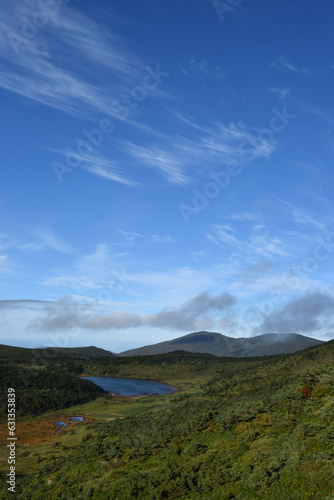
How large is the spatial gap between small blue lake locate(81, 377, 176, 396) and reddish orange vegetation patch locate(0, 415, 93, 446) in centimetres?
4200

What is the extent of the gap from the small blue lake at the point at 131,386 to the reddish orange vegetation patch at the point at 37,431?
41998 millimetres

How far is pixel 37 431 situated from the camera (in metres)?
59.8

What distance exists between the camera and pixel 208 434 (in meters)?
25.5

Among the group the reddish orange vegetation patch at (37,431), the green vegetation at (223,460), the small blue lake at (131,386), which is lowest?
the small blue lake at (131,386)

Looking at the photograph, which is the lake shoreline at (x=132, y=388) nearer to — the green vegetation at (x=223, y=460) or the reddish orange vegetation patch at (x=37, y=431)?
the reddish orange vegetation patch at (x=37, y=431)

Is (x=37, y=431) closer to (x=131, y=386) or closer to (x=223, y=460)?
(x=223, y=460)

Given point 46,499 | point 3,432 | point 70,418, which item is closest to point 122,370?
point 70,418

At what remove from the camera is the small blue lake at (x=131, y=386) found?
368 feet

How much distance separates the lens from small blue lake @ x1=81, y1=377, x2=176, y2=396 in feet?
368

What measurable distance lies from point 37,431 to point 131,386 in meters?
71.5

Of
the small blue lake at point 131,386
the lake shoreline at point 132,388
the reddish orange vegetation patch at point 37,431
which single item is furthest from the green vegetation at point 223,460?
the small blue lake at point 131,386

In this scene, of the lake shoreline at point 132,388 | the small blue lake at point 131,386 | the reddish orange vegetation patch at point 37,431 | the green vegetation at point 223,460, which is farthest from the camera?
the small blue lake at point 131,386

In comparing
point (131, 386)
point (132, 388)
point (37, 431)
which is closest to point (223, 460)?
point (37, 431)

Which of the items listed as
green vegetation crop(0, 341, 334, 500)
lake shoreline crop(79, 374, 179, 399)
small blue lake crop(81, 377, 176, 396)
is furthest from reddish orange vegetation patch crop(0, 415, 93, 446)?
small blue lake crop(81, 377, 176, 396)
